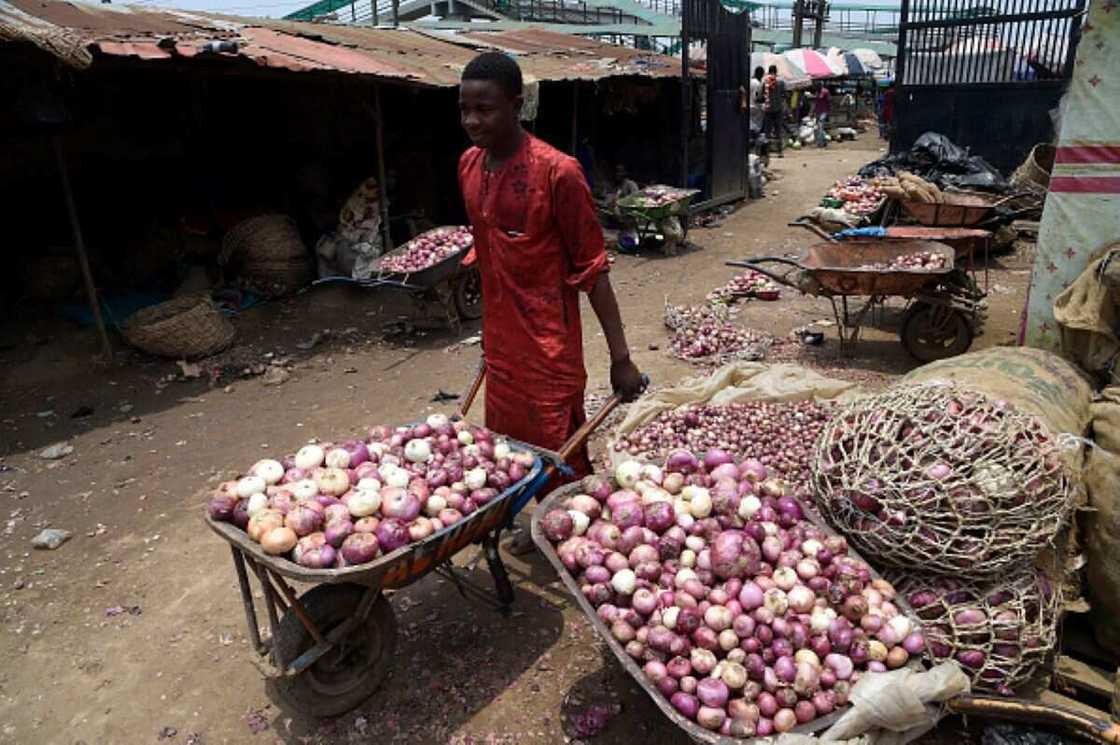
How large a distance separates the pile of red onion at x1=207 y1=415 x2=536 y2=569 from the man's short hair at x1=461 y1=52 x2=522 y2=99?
1404mm

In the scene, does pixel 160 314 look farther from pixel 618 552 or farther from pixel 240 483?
pixel 618 552

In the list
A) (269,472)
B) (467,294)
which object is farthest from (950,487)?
(467,294)

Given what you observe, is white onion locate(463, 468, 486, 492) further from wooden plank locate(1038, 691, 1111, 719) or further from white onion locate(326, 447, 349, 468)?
wooden plank locate(1038, 691, 1111, 719)

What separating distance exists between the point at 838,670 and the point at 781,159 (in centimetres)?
2111

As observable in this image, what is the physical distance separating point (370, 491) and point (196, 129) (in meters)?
8.45

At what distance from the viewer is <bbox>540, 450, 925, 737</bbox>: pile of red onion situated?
7.10 feet

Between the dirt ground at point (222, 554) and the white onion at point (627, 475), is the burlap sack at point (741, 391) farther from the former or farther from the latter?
the white onion at point (627, 475)

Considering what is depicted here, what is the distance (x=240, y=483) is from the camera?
8.89 feet

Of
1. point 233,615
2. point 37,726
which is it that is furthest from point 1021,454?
point 37,726

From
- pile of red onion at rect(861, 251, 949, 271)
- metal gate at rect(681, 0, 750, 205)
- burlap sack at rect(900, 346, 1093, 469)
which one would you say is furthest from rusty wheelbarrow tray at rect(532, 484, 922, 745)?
metal gate at rect(681, 0, 750, 205)

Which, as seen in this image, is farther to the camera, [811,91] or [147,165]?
[811,91]

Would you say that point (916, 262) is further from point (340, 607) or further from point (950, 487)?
point (340, 607)

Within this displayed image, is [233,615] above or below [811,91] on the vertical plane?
below

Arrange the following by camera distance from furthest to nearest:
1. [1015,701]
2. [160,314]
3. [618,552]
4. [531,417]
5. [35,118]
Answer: [160,314] < [35,118] < [531,417] < [618,552] < [1015,701]
